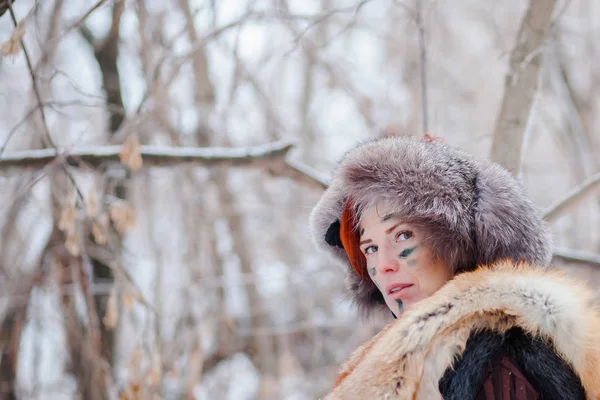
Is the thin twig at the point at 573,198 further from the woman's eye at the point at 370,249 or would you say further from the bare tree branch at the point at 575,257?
the woman's eye at the point at 370,249

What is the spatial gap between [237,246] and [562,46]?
238cm

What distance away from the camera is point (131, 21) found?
371cm

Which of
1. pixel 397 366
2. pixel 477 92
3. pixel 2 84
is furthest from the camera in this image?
pixel 477 92

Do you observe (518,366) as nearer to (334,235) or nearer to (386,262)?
(386,262)

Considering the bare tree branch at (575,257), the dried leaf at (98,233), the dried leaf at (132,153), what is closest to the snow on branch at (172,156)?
the dried leaf at (132,153)

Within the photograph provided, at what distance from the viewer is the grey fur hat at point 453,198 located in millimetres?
1458

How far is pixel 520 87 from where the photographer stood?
2.23 m

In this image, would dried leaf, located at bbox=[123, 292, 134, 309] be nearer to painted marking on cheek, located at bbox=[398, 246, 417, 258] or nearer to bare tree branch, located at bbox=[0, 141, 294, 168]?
bare tree branch, located at bbox=[0, 141, 294, 168]

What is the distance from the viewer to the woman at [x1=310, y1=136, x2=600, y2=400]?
1.23m

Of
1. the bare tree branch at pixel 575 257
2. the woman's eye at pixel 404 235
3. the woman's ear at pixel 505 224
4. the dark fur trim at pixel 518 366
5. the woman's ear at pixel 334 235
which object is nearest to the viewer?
the dark fur trim at pixel 518 366

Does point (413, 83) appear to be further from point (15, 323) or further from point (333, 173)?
point (15, 323)

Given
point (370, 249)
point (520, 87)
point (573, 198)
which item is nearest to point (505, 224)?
point (370, 249)

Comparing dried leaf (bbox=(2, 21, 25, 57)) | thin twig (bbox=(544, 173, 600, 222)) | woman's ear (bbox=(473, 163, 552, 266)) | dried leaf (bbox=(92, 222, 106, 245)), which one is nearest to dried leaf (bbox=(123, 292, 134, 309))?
dried leaf (bbox=(92, 222, 106, 245))

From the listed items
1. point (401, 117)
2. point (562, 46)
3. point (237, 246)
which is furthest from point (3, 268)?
point (562, 46)
